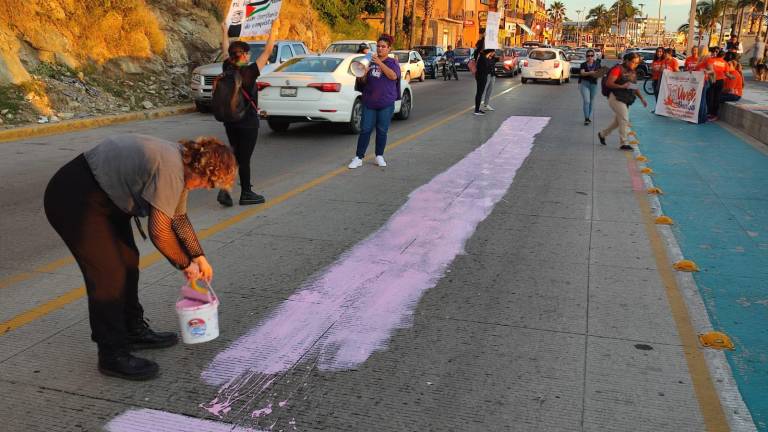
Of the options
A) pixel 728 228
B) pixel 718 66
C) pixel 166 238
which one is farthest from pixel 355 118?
pixel 166 238

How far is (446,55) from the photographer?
→ 3650 cm

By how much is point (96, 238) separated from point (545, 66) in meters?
28.9

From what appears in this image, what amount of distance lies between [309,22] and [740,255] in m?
30.6

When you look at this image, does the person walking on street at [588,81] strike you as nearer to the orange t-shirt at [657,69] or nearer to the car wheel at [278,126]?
the orange t-shirt at [657,69]

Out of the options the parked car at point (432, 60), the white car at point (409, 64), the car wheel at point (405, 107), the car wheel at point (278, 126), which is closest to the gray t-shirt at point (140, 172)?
the car wheel at point (278, 126)

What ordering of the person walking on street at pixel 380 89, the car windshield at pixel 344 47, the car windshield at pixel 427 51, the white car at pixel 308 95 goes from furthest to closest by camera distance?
the car windshield at pixel 427 51 → the car windshield at pixel 344 47 → the white car at pixel 308 95 → the person walking on street at pixel 380 89

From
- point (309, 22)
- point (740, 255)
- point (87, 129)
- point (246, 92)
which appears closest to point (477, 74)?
point (87, 129)

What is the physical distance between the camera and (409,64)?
29.0 m

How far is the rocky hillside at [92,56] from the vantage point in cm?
1471

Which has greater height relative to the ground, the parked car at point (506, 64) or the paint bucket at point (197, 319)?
the parked car at point (506, 64)

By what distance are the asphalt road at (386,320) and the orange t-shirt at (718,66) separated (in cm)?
946

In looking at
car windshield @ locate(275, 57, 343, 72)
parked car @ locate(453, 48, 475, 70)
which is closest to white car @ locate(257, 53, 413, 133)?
car windshield @ locate(275, 57, 343, 72)

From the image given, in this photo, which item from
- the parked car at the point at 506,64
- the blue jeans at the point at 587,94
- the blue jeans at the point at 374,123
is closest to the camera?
the blue jeans at the point at 374,123

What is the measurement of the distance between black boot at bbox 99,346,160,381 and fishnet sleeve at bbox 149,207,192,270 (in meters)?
0.64
